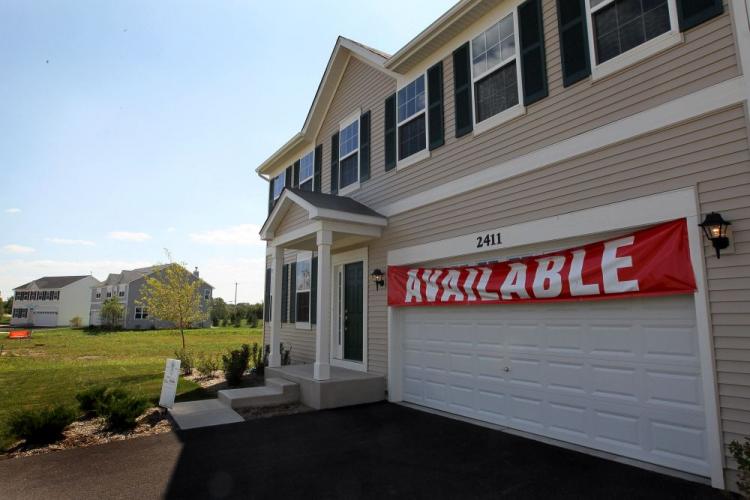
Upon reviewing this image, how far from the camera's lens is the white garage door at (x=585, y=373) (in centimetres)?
436

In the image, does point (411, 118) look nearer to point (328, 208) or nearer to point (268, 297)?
point (328, 208)

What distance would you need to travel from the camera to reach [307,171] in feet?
39.4

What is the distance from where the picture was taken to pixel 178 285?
16047mm

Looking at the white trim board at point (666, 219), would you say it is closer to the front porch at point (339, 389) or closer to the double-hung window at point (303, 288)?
the front porch at point (339, 389)

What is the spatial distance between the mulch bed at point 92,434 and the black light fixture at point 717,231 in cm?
710

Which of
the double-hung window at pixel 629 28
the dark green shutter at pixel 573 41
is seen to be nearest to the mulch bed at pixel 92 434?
the dark green shutter at pixel 573 41

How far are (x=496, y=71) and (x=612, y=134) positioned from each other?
2.26 meters

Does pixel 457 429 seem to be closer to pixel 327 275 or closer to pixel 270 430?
pixel 270 430

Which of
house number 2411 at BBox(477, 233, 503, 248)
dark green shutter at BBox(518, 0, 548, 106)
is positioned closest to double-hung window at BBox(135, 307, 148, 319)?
house number 2411 at BBox(477, 233, 503, 248)

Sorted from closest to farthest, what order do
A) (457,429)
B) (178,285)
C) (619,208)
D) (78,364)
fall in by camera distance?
(619,208) → (457,429) → (78,364) → (178,285)

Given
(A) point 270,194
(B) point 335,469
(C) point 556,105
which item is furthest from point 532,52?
(A) point 270,194

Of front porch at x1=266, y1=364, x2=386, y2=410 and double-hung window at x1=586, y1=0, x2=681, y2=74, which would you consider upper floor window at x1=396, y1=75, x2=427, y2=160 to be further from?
front porch at x1=266, y1=364, x2=386, y2=410

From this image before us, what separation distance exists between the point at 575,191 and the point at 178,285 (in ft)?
47.9

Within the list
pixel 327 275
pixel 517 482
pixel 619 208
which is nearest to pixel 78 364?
pixel 327 275
